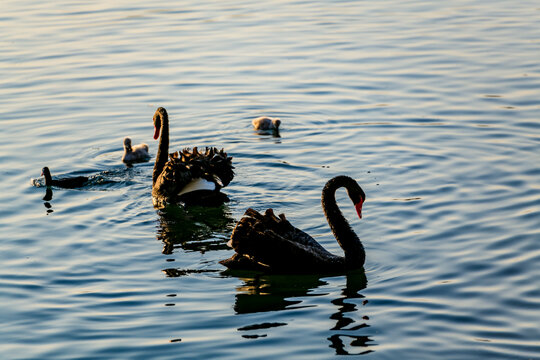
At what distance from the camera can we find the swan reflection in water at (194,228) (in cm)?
911

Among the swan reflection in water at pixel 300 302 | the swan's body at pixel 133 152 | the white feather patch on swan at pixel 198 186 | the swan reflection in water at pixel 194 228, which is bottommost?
the swan reflection in water at pixel 300 302

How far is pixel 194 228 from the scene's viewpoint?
32.1ft

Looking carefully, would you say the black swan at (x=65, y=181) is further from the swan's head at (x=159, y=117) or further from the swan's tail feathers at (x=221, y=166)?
the swan's tail feathers at (x=221, y=166)

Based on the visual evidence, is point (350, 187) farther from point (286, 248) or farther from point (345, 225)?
point (286, 248)

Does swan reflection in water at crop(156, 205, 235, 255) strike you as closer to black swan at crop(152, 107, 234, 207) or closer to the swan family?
black swan at crop(152, 107, 234, 207)

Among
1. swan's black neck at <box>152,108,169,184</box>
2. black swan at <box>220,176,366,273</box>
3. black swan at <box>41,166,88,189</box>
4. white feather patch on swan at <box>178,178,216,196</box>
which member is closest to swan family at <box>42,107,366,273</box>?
black swan at <box>220,176,366,273</box>

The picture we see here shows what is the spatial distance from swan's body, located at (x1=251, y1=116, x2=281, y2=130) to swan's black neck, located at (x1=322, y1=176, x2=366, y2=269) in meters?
4.67

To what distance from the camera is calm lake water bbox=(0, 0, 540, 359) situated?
6.98 m

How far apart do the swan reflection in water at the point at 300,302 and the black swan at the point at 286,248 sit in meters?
0.12

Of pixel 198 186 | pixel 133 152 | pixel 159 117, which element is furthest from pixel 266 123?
pixel 198 186

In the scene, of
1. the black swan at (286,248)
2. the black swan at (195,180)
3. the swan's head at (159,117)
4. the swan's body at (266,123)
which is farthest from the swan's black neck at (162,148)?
the black swan at (286,248)

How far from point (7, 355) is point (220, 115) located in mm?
7777

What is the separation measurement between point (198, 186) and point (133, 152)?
221cm

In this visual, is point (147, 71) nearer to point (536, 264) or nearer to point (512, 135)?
point (512, 135)
